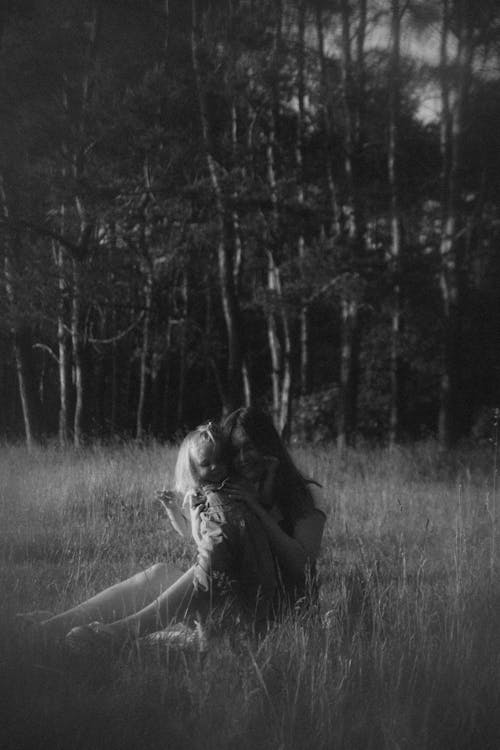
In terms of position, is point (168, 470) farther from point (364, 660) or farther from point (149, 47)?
point (149, 47)

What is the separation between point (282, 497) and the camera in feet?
11.5

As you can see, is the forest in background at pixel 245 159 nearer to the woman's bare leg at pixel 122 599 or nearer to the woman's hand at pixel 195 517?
the woman's bare leg at pixel 122 599

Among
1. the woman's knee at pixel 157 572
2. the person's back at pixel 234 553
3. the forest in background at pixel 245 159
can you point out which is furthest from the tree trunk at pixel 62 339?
the person's back at pixel 234 553

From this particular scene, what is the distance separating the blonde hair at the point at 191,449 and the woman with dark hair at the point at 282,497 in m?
0.08

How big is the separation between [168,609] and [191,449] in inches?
21.4

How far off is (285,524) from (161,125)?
1207 centimetres

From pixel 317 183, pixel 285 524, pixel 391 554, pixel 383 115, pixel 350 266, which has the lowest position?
pixel 391 554

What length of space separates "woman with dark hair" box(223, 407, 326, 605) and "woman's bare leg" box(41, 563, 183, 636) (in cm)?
51

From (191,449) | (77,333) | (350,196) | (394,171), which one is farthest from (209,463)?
(394,171)

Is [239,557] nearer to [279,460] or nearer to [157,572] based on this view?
[279,460]

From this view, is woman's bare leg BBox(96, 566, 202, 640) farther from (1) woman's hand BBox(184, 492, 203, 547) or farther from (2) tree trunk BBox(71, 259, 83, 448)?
(2) tree trunk BBox(71, 259, 83, 448)

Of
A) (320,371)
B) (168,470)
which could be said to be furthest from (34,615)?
(320,371)

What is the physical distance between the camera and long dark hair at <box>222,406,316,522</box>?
345 centimetres

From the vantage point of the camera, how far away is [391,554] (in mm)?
5527
